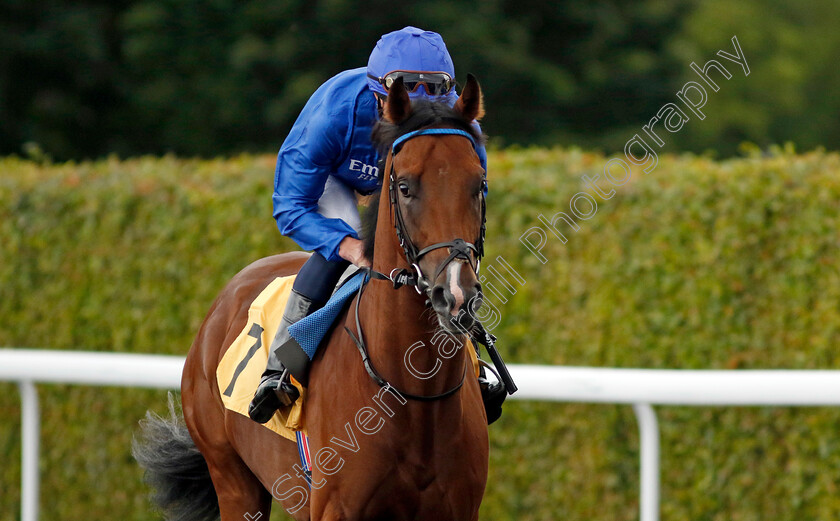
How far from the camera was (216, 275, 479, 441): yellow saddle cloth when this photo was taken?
11.1 feet

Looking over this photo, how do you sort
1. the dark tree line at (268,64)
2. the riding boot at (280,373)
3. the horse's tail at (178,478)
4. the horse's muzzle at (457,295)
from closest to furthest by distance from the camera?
the horse's muzzle at (457,295) → the riding boot at (280,373) → the horse's tail at (178,478) → the dark tree line at (268,64)

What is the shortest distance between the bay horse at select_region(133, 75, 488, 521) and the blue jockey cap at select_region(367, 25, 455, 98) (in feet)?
0.74

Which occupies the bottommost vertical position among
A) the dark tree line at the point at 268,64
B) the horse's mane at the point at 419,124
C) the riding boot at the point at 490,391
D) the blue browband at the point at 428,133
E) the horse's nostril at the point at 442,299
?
the horse's nostril at the point at 442,299

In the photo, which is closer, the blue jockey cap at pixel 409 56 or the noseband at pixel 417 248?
the noseband at pixel 417 248

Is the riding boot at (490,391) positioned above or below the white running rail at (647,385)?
below

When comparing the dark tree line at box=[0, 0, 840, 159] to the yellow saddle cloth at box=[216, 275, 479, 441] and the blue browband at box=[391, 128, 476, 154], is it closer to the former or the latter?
the yellow saddle cloth at box=[216, 275, 479, 441]

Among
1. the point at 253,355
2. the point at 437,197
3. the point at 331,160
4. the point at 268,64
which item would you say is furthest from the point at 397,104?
the point at 268,64

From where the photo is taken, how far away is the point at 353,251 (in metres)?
3.02

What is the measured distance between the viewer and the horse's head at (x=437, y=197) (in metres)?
2.36

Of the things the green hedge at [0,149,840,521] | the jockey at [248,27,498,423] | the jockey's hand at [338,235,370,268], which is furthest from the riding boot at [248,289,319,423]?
the green hedge at [0,149,840,521]

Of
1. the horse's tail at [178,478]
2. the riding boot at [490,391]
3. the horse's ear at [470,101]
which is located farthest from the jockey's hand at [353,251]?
the horse's tail at [178,478]

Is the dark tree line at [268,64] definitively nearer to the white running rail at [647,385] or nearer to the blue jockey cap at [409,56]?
the white running rail at [647,385]

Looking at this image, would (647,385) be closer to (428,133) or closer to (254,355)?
(254,355)

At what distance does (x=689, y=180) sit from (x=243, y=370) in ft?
9.07
